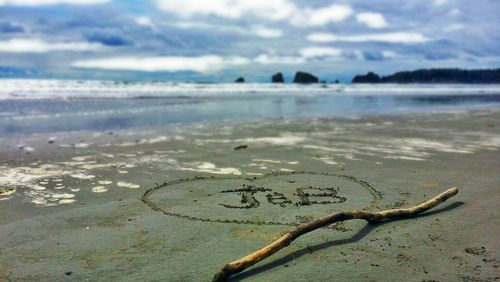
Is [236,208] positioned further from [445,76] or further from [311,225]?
[445,76]

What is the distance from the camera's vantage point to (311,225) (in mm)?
4316

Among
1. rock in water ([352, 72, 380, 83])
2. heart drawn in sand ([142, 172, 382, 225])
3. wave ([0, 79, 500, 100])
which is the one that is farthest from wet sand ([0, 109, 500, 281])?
rock in water ([352, 72, 380, 83])

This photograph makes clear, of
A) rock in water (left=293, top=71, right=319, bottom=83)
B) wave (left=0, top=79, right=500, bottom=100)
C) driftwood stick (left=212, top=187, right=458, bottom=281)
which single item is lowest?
driftwood stick (left=212, top=187, right=458, bottom=281)

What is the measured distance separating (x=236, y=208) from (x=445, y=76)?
85.1 meters

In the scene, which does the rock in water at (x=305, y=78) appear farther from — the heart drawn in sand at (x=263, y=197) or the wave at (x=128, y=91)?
the heart drawn in sand at (x=263, y=197)

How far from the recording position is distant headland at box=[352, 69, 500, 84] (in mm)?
80069

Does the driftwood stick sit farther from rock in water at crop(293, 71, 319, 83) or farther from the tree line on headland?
the tree line on headland

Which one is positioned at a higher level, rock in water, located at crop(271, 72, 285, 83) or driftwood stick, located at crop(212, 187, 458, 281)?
rock in water, located at crop(271, 72, 285, 83)

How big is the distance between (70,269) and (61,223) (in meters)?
1.25

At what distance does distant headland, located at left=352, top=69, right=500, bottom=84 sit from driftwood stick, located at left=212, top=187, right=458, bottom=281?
8105cm

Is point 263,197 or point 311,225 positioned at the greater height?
point 311,225

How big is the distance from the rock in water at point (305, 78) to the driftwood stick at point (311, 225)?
69820mm

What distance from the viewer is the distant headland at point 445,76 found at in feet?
263

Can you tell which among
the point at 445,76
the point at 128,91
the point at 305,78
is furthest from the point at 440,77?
the point at 128,91
